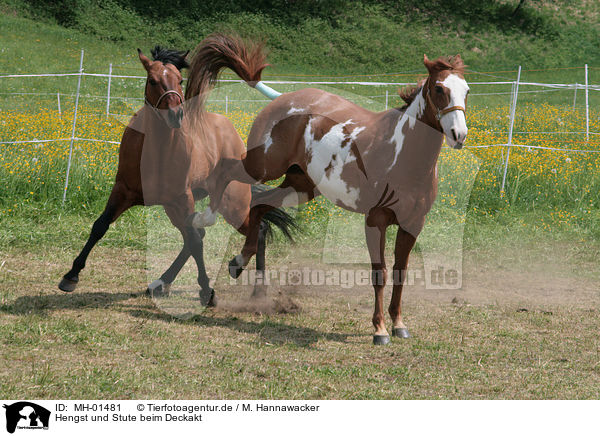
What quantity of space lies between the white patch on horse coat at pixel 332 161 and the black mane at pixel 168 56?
1.18 metres

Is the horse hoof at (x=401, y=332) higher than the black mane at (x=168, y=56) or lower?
lower

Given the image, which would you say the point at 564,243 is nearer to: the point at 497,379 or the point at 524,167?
the point at 524,167

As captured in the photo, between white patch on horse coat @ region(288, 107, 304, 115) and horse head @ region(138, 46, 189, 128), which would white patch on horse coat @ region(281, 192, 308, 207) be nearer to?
white patch on horse coat @ region(288, 107, 304, 115)

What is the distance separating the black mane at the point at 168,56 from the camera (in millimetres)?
5105

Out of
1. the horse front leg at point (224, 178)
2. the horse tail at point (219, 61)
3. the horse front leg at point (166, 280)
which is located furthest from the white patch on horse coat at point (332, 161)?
the horse front leg at point (166, 280)

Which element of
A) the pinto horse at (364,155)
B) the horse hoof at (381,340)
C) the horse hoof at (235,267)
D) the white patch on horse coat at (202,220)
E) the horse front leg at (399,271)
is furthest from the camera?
the horse hoof at (235,267)

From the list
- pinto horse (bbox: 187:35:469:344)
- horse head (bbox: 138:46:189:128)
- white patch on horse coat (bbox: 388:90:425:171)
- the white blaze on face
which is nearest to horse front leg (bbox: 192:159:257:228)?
pinto horse (bbox: 187:35:469:344)

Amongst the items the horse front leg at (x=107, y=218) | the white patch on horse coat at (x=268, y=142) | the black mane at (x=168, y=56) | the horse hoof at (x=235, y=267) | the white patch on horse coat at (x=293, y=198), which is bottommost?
the horse hoof at (x=235, y=267)

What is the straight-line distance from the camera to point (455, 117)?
407 centimetres

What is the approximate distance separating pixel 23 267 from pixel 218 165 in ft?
7.30

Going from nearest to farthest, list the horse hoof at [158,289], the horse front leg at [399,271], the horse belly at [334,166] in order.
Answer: the horse front leg at [399,271] < the horse belly at [334,166] < the horse hoof at [158,289]

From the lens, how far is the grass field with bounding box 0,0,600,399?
3.86 meters

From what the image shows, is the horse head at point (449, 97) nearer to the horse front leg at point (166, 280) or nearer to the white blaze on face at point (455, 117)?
the white blaze on face at point (455, 117)

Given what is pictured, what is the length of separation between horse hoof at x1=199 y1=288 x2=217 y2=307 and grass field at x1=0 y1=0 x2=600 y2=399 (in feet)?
0.51
